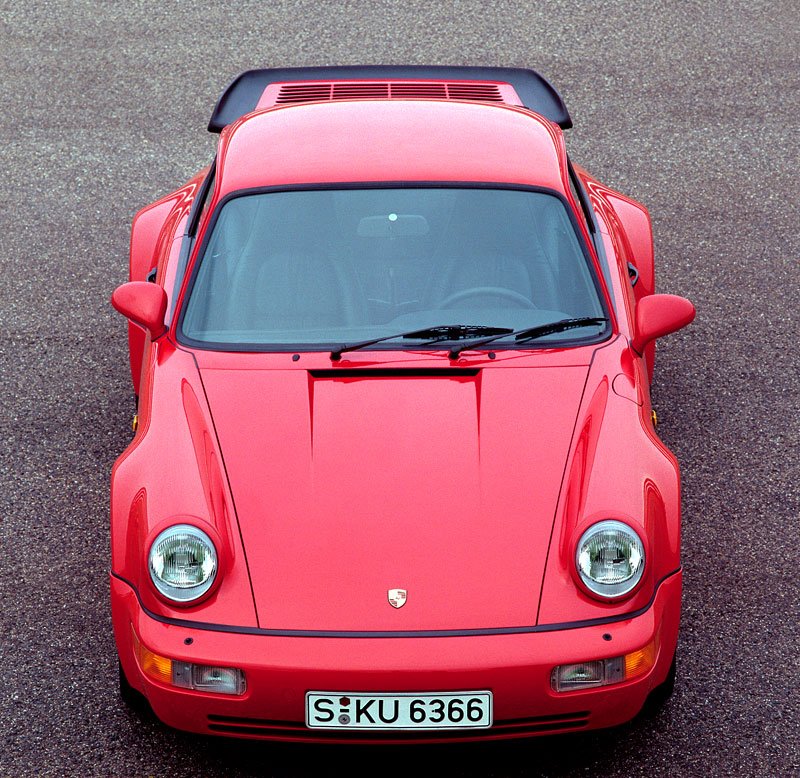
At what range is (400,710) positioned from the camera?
2992 mm

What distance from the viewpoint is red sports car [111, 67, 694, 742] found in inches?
119

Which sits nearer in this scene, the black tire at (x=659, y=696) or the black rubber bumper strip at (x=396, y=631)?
the black rubber bumper strip at (x=396, y=631)

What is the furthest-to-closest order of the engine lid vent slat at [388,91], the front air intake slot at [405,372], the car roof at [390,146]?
the engine lid vent slat at [388,91] < the car roof at [390,146] < the front air intake slot at [405,372]

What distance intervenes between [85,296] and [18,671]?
9.40 ft

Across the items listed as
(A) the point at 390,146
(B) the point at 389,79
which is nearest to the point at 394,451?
(A) the point at 390,146

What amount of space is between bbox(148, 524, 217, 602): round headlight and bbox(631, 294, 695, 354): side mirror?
168cm

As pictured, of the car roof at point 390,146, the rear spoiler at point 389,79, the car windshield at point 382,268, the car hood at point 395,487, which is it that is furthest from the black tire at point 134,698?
the rear spoiler at point 389,79

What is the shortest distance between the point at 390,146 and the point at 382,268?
1.90 feet

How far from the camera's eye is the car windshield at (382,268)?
3873 mm

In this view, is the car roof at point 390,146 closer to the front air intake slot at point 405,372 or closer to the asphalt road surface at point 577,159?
the front air intake slot at point 405,372

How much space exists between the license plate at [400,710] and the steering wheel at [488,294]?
1456 millimetres

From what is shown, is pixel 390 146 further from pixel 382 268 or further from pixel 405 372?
pixel 405 372

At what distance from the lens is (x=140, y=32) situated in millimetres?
9445

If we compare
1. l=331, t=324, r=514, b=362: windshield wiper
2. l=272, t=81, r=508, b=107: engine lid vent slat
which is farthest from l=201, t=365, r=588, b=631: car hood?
l=272, t=81, r=508, b=107: engine lid vent slat
